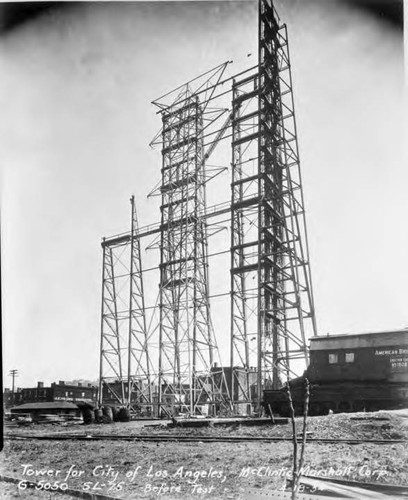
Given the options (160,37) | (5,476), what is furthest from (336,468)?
(160,37)

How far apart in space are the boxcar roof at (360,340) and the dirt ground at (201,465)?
16.8ft

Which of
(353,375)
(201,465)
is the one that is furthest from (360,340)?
(201,465)

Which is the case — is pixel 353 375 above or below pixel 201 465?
above

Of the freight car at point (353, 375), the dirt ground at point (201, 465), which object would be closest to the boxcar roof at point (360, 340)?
the freight car at point (353, 375)

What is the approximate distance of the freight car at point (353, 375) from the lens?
1557 cm

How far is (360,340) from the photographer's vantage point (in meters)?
16.6

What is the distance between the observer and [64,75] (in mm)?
9125

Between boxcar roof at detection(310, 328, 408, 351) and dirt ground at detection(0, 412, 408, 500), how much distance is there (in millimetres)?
5115

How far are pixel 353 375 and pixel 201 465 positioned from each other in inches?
391

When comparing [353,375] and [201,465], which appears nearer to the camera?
[201,465]

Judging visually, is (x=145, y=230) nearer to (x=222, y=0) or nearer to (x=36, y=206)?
(x=36, y=206)

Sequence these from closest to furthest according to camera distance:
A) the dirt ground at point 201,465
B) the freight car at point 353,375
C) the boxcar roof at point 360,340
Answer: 1. the dirt ground at point 201,465
2. the freight car at point 353,375
3. the boxcar roof at point 360,340

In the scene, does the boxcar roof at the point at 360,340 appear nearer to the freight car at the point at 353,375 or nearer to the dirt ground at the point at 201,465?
the freight car at the point at 353,375

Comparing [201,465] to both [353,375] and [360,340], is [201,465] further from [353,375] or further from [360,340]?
[360,340]
